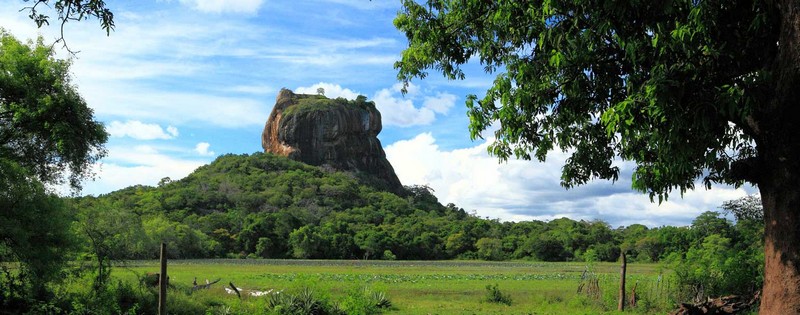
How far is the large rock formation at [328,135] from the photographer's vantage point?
162 meters

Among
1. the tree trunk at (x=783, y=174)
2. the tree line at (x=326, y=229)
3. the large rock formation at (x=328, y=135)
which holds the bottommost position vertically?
the tree line at (x=326, y=229)

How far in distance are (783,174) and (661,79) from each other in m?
2.93

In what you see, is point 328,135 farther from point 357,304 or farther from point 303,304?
point 357,304

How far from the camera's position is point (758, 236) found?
21594mm

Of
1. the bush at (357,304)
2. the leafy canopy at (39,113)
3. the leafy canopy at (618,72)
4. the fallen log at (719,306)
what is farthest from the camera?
the leafy canopy at (39,113)

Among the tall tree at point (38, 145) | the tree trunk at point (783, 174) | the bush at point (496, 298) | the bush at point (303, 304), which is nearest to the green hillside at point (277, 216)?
the tall tree at point (38, 145)

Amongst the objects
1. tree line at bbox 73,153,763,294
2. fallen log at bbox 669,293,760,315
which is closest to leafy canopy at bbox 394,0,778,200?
fallen log at bbox 669,293,760,315

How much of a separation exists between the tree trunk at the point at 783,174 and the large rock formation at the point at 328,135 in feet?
501

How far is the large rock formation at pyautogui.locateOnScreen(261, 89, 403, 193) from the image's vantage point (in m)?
162

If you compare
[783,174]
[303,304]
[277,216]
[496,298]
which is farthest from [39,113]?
[277,216]

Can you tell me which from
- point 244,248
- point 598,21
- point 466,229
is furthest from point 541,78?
point 466,229

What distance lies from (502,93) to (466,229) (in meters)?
83.2

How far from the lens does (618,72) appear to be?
10.5 metres

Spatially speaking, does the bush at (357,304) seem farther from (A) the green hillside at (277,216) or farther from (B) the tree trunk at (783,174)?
(A) the green hillside at (277,216)
